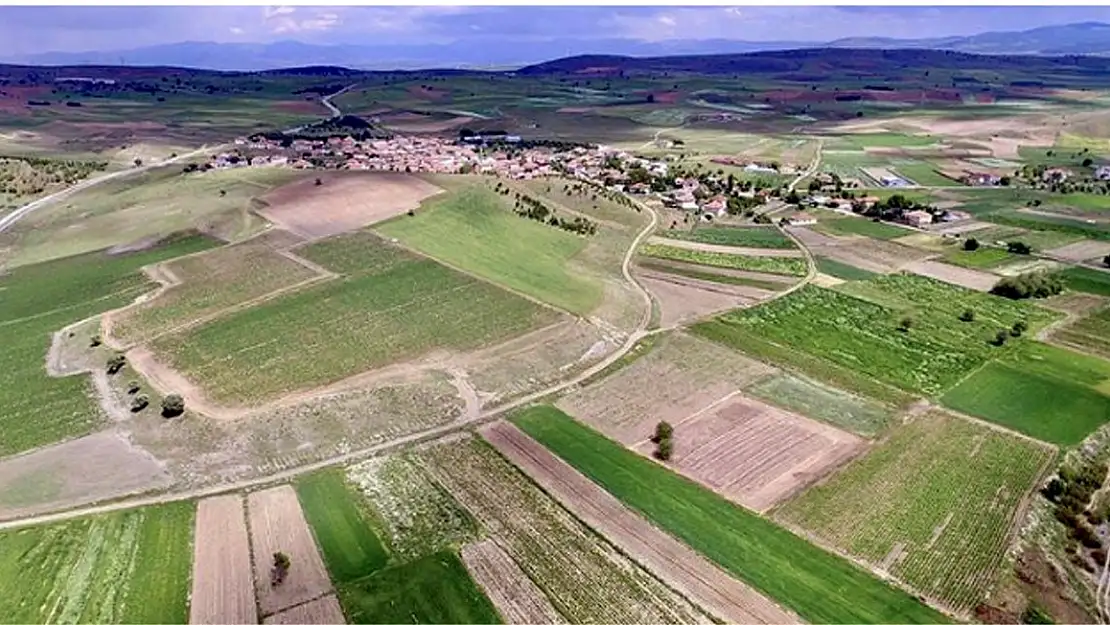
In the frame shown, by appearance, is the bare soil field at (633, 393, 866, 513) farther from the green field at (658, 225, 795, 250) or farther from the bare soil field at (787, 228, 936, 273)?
the green field at (658, 225, 795, 250)

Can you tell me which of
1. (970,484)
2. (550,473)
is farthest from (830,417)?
(550,473)

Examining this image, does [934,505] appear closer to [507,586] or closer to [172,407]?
[507,586]

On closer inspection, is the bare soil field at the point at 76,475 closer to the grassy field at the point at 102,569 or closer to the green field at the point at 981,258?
the grassy field at the point at 102,569

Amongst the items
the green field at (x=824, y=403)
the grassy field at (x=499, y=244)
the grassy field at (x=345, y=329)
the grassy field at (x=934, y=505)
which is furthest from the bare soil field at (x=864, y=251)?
the grassy field at (x=345, y=329)

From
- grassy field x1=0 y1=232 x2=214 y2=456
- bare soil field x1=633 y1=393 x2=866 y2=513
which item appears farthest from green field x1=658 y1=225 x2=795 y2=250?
grassy field x1=0 y1=232 x2=214 y2=456

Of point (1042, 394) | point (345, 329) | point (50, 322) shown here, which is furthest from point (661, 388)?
point (50, 322)
